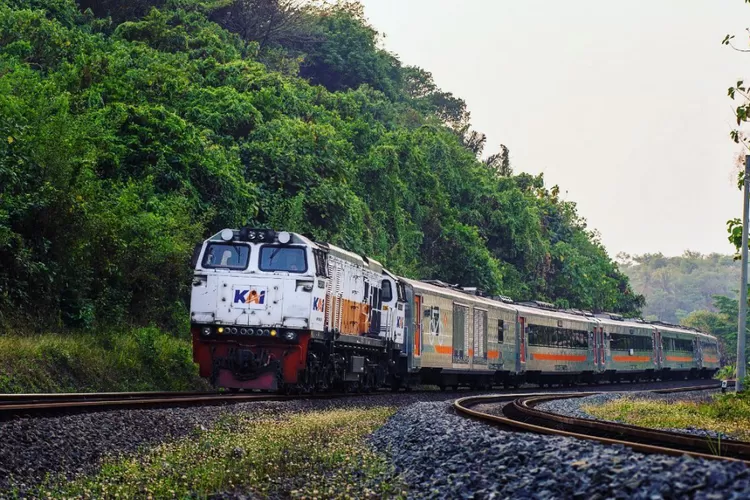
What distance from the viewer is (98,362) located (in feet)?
64.4

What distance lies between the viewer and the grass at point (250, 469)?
27.2ft

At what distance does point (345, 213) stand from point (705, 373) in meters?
37.1

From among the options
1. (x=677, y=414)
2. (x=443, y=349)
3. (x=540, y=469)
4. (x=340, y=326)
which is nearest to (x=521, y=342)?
(x=443, y=349)

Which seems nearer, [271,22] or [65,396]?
[65,396]

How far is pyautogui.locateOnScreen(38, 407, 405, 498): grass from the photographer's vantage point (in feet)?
27.2

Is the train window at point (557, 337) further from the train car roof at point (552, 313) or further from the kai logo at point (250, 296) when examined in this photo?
the kai logo at point (250, 296)

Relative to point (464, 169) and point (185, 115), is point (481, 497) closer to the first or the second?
point (185, 115)

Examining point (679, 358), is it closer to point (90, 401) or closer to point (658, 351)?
point (658, 351)

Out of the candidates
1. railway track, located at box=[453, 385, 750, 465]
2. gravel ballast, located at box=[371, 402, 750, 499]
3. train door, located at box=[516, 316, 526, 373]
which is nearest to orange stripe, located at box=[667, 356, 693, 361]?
train door, located at box=[516, 316, 526, 373]

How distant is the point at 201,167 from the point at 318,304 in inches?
434

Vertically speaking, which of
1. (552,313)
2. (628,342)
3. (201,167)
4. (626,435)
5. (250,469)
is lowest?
(250,469)

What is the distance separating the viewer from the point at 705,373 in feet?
207

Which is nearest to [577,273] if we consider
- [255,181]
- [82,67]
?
[255,181]

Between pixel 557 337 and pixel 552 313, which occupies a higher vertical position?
pixel 552 313
